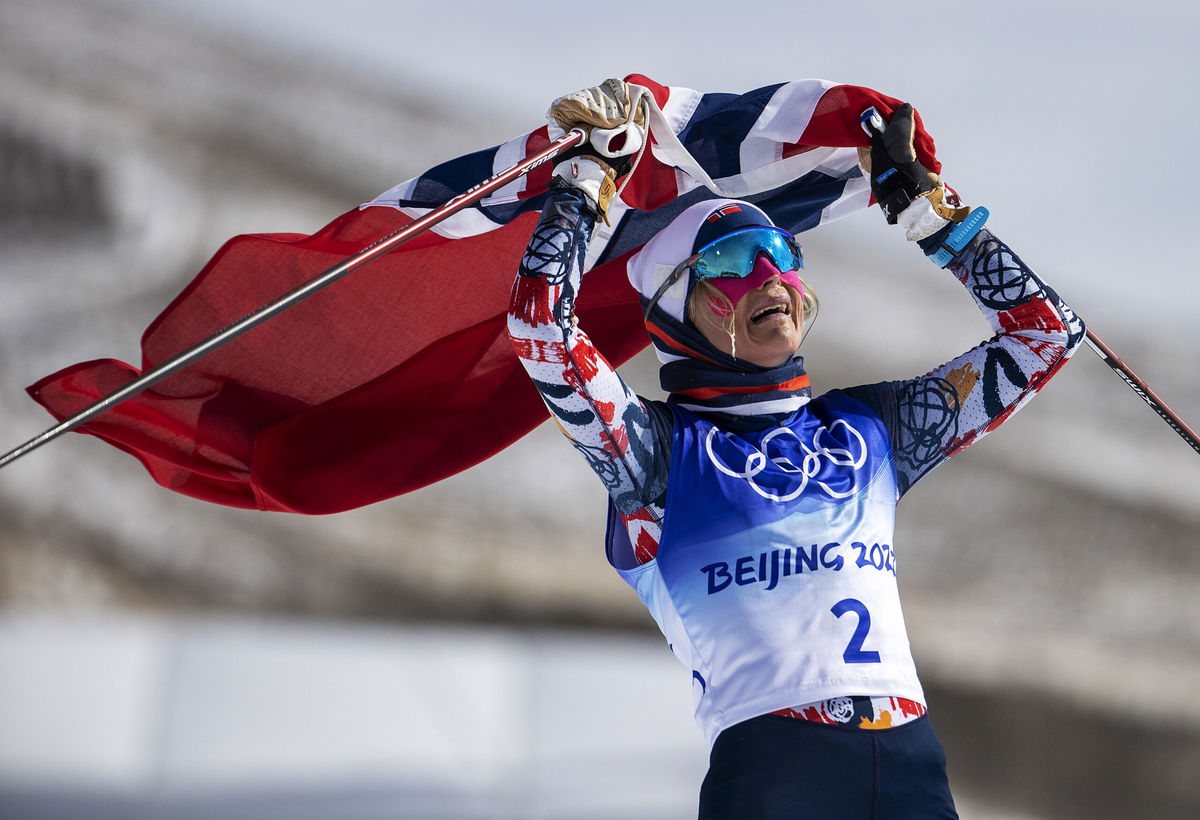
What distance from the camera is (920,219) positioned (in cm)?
188

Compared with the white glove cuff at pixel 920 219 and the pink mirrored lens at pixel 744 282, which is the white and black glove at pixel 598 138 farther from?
the white glove cuff at pixel 920 219

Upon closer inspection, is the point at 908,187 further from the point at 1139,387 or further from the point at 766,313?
the point at 1139,387

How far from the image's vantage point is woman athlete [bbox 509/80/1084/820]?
1.57 metres

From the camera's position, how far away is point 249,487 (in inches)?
90.0

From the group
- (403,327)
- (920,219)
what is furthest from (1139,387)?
(403,327)

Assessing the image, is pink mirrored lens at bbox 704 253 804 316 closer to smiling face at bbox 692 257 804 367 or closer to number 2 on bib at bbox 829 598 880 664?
smiling face at bbox 692 257 804 367

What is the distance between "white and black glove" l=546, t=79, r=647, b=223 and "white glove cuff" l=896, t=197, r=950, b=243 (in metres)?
0.42

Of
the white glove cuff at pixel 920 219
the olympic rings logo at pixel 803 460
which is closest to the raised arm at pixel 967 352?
the white glove cuff at pixel 920 219

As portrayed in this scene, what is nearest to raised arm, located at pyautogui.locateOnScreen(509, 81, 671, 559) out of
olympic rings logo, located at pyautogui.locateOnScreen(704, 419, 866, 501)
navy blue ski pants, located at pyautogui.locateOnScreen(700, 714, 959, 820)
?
olympic rings logo, located at pyautogui.locateOnScreen(704, 419, 866, 501)

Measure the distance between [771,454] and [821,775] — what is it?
0.45 m

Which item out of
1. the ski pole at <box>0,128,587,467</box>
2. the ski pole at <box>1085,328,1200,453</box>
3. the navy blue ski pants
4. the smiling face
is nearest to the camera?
the navy blue ski pants

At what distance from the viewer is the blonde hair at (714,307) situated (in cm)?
184

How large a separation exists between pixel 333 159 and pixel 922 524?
→ 125 inches

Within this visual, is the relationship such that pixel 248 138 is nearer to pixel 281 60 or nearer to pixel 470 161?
pixel 281 60
